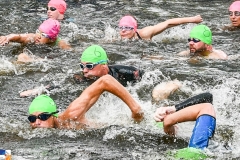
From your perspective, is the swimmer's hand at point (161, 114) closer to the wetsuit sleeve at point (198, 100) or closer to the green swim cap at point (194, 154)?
the wetsuit sleeve at point (198, 100)

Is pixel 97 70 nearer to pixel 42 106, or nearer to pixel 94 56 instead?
pixel 94 56

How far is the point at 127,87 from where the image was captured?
386 inches

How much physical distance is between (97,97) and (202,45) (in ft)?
15.3

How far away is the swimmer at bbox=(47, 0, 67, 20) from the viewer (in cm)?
1542

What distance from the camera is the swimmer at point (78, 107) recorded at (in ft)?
25.9

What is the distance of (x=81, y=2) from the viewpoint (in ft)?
63.9

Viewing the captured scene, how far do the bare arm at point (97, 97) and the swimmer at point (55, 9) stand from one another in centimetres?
758

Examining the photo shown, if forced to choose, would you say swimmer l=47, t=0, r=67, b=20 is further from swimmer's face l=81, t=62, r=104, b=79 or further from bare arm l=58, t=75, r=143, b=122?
bare arm l=58, t=75, r=143, b=122

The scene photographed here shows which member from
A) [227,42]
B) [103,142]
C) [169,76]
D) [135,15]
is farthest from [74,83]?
[135,15]

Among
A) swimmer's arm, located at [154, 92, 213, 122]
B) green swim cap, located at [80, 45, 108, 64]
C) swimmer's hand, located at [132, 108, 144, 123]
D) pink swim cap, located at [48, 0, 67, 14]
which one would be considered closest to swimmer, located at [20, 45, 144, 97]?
green swim cap, located at [80, 45, 108, 64]

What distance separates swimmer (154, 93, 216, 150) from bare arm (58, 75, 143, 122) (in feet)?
2.22

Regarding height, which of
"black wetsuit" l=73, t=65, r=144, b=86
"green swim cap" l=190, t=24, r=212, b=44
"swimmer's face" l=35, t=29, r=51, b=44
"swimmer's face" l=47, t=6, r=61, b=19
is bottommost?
"swimmer's face" l=47, t=6, r=61, b=19

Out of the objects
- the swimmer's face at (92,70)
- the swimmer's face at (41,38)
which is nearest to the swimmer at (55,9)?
the swimmer's face at (41,38)

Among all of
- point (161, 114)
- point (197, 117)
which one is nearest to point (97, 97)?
point (161, 114)
